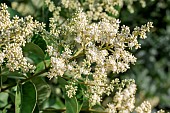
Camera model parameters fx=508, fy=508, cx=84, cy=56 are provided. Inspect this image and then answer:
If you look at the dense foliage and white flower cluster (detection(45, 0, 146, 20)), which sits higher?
white flower cluster (detection(45, 0, 146, 20))

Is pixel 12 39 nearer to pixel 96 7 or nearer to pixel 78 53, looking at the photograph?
pixel 78 53

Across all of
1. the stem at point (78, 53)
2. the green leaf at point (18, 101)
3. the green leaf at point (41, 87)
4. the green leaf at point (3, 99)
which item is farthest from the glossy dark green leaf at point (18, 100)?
the green leaf at point (3, 99)

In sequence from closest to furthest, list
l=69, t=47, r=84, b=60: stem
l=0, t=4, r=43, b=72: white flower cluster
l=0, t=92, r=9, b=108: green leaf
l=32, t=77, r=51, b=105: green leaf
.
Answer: l=0, t=4, r=43, b=72: white flower cluster → l=69, t=47, r=84, b=60: stem → l=32, t=77, r=51, b=105: green leaf → l=0, t=92, r=9, b=108: green leaf

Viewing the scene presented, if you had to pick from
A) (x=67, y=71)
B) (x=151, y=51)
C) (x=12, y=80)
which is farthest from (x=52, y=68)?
(x=151, y=51)

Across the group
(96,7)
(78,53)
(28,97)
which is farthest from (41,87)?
(96,7)

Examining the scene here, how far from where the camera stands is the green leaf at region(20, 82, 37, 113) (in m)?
1.73

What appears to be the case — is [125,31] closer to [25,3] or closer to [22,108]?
[22,108]

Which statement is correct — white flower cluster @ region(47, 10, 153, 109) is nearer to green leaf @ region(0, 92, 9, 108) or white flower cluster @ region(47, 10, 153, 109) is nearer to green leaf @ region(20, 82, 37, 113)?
green leaf @ region(20, 82, 37, 113)

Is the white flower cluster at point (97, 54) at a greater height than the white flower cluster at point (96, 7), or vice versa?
the white flower cluster at point (96, 7)

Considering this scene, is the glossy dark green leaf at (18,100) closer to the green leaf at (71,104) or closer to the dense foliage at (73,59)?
the dense foliage at (73,59)

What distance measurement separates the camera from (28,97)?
1.77 metres

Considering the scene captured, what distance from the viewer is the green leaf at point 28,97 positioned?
1728 millimetres

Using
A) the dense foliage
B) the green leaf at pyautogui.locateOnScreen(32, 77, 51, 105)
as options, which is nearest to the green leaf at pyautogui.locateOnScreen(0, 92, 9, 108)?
the dense foliage

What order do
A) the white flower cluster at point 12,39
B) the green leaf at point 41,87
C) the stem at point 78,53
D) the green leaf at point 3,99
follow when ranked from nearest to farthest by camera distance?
the white flower cluster at point 12,39, the stem at point 78,53, the green leaf at point 41,87, the green leaf at point 3,99
